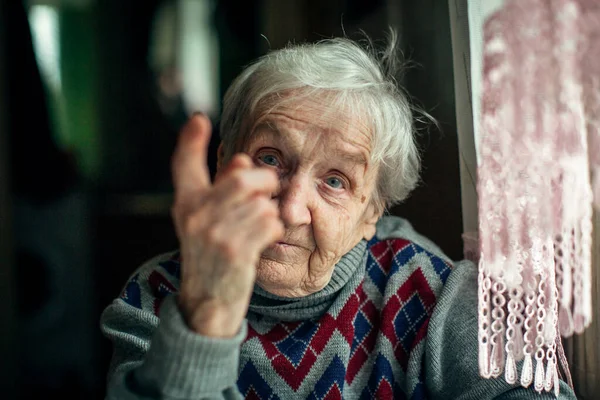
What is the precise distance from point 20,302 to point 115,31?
4.21 feet

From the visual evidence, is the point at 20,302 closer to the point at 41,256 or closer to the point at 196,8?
the point at 41,256

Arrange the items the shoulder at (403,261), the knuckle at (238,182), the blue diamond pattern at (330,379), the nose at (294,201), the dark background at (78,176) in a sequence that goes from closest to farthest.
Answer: the knuckle at (238,182) < the nose at (294,201) < the blue diamond pattern at (330,379) < the shoulder at (403,261) < the dark background at (78,176)

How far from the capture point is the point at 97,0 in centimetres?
283

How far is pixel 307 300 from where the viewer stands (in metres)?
1.37

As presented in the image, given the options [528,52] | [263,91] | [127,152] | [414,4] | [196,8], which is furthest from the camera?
[196,8]

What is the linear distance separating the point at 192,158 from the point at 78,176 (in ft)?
6.29

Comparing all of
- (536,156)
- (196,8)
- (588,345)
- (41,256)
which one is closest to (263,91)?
(536,156)

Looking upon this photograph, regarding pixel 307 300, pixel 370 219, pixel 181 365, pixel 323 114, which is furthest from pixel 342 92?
pixel 181 365

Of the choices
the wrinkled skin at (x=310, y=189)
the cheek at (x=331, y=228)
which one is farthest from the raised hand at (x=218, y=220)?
the cheek at (x=331, y=228)

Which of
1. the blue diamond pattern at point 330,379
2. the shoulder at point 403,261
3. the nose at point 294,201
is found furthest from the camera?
the shoulder at point 403,261

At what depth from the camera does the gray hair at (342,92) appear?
131 centimetres

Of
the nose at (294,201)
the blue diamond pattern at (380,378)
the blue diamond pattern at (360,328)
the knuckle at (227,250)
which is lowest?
the blue diamond pattern at (380,378)

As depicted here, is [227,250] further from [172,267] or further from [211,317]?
[172,267]

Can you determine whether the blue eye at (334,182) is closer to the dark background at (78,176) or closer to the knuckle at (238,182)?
the knuckle at (238,182)
